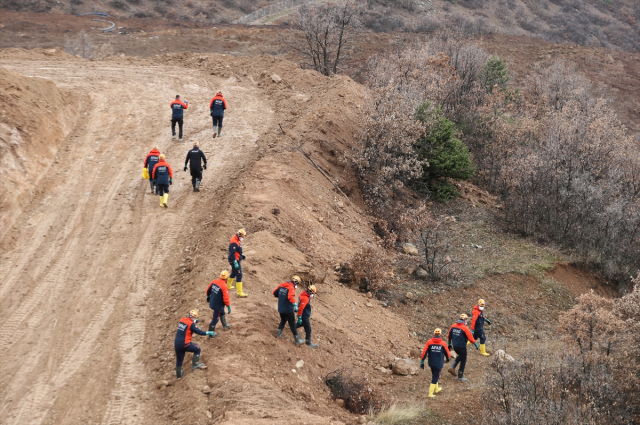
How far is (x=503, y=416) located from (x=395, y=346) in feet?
16.6

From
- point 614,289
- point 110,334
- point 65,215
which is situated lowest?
point 614,289

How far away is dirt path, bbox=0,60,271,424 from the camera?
34.6 ft

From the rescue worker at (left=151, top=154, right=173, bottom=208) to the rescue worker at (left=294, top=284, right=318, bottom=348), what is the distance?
21.9 ft

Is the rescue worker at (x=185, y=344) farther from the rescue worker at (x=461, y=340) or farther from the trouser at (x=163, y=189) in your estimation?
the trouser at (x=163, y=189)

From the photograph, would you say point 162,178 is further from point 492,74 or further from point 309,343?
point 492,74

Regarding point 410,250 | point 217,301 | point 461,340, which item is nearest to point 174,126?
point 410,250

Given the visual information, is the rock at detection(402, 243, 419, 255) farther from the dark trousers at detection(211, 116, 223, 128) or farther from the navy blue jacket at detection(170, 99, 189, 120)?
the navy blue jacket at detection(170, 99, 189, 120)

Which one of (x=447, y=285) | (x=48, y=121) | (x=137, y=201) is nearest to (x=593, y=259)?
(x=447, y=285)

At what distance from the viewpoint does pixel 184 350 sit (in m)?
10.5

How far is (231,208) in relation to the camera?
1627cm

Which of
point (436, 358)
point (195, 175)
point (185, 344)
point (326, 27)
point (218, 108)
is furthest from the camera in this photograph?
point (326, 27)

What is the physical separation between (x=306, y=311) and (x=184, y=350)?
2942mm

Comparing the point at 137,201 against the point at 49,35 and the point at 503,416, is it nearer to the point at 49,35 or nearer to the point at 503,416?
the point at 503,416

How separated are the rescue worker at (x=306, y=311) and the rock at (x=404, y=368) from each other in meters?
2.48
